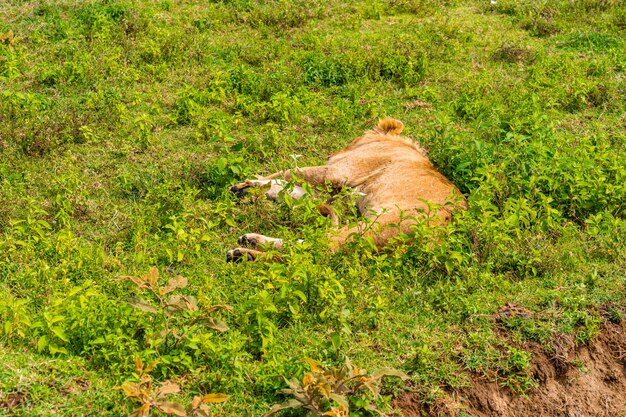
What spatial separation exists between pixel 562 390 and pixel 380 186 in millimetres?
2607

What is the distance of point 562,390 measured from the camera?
17.7 feet

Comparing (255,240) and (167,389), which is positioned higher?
(167,389)

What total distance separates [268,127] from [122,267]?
2.71m

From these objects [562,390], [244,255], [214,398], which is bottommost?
[562,390]

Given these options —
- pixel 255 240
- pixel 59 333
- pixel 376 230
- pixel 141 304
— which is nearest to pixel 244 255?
pixel 255 240

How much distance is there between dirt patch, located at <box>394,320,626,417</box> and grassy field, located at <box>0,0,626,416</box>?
9 cm

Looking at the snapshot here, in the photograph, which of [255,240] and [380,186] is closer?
[255,240]

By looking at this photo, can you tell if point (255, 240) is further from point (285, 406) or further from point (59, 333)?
point (285, 406)

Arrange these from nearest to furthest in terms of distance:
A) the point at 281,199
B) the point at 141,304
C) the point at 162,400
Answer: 1. the point at 162,400
2. the point at 141,304
3. the point at 281,199

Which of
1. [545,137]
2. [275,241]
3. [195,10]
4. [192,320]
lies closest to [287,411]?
[192,320]

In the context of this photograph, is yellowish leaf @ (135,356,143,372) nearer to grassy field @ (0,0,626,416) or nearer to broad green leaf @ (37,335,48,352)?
grassy field @ (0,0,626,416)

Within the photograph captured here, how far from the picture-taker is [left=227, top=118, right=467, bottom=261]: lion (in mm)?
6434

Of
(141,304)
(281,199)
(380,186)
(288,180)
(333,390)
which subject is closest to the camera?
(333,390)

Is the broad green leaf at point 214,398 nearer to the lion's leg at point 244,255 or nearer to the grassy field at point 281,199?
the grassy field at point 281,199
